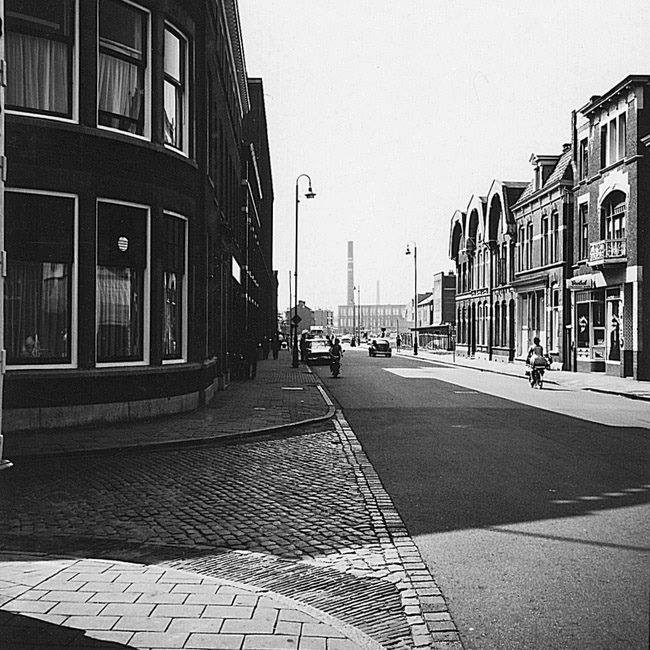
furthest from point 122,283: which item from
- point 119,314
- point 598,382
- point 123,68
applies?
point 598,382

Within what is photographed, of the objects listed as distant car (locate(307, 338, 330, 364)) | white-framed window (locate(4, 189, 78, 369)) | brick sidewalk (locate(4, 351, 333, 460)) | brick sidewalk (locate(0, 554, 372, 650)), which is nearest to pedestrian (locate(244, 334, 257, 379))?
brick sidewalk (locate(4, 351, 333, 460))

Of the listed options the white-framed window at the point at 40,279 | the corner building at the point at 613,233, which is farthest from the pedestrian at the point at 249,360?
the white-framed window at the point at 40,279

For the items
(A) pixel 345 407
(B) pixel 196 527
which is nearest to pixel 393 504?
(B) pixel 196 527

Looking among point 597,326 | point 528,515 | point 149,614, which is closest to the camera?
point 149,614

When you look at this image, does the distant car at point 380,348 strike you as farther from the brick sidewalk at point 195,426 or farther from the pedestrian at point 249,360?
the brick sidewalk at point 195,426

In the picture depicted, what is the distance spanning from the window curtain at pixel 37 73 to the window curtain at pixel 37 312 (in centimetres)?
278

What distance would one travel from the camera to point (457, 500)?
8797 mm

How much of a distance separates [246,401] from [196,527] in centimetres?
1303

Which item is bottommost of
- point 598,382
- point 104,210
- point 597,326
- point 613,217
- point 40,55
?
point 598,382

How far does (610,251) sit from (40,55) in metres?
25.7

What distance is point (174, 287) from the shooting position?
17.1 meters

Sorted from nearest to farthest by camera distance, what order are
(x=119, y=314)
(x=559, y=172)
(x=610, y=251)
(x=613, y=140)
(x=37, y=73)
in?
(x=37, y=73), (x=119, y=314), (x=610, y=251), (x=613, y=140), (x=559, y=172)

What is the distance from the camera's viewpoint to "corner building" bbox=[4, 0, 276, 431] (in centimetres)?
1412

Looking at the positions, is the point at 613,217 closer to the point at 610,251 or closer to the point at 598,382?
the point at 610,251
